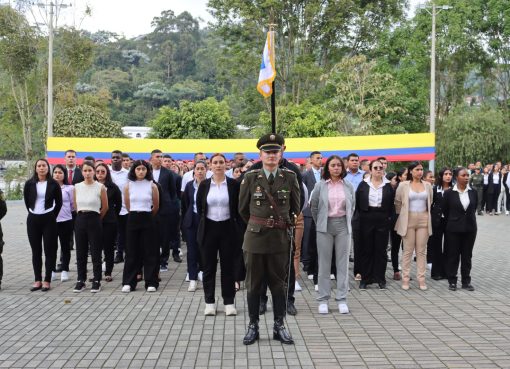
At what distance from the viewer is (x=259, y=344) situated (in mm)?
6461

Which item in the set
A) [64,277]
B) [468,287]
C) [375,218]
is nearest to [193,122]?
[64,277]

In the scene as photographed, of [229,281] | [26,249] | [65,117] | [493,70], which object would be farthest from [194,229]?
[493,70]

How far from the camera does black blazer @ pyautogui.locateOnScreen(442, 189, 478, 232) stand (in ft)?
30.9

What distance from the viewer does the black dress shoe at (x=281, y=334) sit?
643cm

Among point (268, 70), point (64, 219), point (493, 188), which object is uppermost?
point (268, 70)

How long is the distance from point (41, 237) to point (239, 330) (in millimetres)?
3810

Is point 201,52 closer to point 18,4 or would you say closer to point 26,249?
point 18,4

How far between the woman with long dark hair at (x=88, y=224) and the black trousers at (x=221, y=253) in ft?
7.42

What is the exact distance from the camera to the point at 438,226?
10.5 m

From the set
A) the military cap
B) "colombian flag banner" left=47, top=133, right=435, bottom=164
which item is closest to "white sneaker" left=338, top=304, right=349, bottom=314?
the military cap

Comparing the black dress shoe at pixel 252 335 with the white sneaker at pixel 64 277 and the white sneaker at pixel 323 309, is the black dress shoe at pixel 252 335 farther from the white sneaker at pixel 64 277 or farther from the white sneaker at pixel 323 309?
the white sneaker at pixel 64 277

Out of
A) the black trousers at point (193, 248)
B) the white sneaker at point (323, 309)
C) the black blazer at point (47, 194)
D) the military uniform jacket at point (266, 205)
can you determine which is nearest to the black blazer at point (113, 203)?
the black blazer at point (47, 194)

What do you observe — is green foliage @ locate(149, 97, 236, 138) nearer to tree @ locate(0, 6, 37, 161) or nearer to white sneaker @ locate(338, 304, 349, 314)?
tree @ locate(0, 6, 37, 161)

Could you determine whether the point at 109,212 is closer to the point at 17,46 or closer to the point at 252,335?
the point at 252,335
